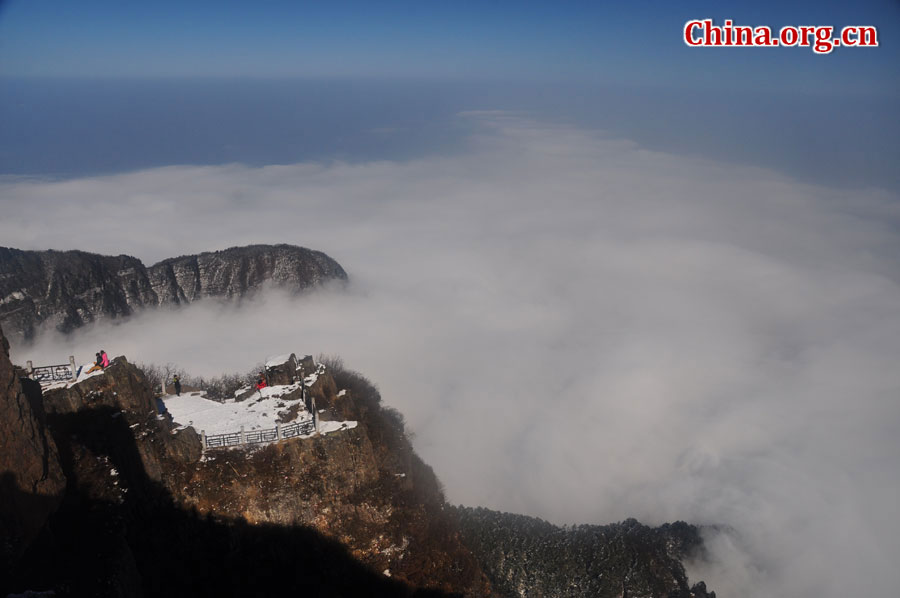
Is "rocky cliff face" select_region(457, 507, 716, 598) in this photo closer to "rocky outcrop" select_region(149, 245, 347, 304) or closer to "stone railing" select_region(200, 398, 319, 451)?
"stone railing" select_region(200, 398, 319, 451)

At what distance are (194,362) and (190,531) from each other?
2189 centimetres

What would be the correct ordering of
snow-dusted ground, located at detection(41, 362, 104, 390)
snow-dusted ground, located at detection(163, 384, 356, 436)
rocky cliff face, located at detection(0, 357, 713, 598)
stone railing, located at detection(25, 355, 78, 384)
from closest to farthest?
rocky cliff face, located at detection(0, 357, 713, 598) → snow-dusted ground, located at detection(41, 362, 104, 390) → stone railing, located at detection(25, 355, 78, 384) → snow-dusted ground, located at detection(163, 384, 356, 436)

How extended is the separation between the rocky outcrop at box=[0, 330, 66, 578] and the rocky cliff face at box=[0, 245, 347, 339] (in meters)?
32.5

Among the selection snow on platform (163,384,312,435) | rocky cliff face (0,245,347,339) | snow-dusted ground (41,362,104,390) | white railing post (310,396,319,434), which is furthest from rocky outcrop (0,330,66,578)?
rocky cliff face (0,245,347,339)

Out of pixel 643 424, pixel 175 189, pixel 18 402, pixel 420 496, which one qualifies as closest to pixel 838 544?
pixel 643 424

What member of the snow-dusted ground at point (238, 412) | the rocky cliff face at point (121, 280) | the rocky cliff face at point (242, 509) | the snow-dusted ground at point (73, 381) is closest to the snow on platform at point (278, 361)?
the snow-dusted ground at point (238, 412)

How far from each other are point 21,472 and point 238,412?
28.4 feet

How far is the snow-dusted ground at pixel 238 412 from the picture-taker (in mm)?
21609

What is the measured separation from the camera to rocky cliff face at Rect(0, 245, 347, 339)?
45062 millimetres

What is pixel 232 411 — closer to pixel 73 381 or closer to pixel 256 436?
pixel 256 436

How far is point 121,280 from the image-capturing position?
52.2 metres

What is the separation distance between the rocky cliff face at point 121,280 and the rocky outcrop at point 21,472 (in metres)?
32.5

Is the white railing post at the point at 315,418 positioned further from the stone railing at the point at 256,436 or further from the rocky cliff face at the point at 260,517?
the rocky cliff face at the point at 260,517

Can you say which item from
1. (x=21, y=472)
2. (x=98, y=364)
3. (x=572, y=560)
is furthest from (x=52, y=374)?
(x=572, y=560)
